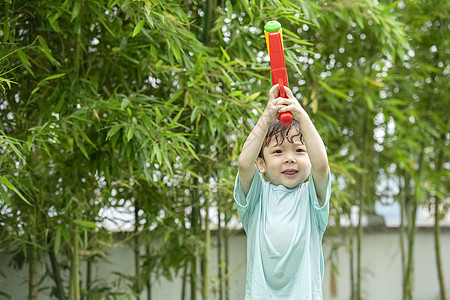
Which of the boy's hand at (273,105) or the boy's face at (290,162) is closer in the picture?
the boy's hand at (273,105)

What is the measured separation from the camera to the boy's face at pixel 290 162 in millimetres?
1939

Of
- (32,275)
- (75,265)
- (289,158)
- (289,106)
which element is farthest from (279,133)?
(32,275)

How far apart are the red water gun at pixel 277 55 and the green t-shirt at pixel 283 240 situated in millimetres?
239

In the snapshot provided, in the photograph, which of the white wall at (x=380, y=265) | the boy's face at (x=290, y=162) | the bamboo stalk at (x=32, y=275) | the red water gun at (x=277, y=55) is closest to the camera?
the red water gun at (x=277, y=55)

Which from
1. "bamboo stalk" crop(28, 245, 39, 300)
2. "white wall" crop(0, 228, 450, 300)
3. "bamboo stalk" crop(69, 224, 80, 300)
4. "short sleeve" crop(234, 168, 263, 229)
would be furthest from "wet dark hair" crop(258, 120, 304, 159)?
"white wall" crop(0, 228, 450, 300)

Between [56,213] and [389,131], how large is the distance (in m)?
2.41

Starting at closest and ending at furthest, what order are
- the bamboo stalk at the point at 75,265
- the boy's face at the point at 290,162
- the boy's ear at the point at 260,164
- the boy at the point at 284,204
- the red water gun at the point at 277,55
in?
the red water gun at the point at 277,55 < the boy at the point at 284,204 < the boy's face at the point at 290,162 < the boy's ear at the point at 260,164 < the bamboo stalk at the point at 75,265

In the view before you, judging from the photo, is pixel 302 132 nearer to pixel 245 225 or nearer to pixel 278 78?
pixel 278 78

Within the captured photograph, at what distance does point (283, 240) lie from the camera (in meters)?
1.87

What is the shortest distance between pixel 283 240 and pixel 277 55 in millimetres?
526

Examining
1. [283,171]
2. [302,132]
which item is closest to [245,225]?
[283,171]

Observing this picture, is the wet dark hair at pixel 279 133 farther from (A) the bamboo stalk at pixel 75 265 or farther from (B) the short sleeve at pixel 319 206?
(A) the bamboo stalk at pixel 75 265

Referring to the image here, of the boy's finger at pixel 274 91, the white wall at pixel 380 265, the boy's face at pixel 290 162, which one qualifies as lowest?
the white wall at pixel 380 265

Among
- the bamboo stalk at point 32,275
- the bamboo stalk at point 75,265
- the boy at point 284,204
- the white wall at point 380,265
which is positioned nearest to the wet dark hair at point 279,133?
the boy at point 284,204
